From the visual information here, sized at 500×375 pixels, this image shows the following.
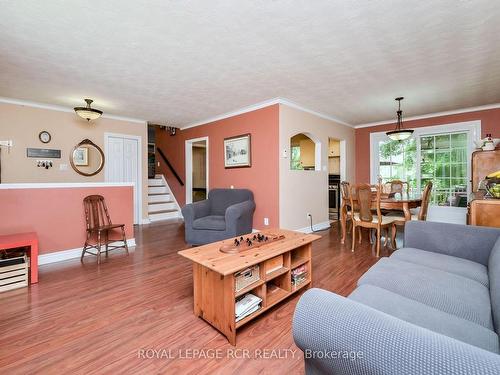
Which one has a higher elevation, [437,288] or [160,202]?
[160,202]

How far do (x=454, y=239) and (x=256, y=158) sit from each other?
308cm

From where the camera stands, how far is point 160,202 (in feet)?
21.4

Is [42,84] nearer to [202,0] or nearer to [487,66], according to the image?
[202,0]

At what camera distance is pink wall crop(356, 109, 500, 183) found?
14.7ft

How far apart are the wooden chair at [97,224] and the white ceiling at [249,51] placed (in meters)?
1.64

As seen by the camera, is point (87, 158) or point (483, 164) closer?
point (483, 164)

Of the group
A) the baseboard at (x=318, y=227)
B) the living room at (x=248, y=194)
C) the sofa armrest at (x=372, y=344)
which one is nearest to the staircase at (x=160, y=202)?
the living room at (x=248, y=194)

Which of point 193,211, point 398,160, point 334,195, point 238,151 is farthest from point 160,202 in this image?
point 398,160

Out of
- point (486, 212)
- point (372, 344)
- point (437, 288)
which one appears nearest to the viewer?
point (372, 344)

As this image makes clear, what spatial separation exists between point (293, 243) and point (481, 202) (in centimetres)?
168

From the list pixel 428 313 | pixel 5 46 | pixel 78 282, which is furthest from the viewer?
pixel 78 282

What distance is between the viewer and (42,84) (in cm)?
333

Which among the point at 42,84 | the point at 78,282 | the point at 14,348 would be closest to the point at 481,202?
the point at 14,348

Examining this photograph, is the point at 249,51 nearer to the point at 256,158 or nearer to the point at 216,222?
the point at 256,158
